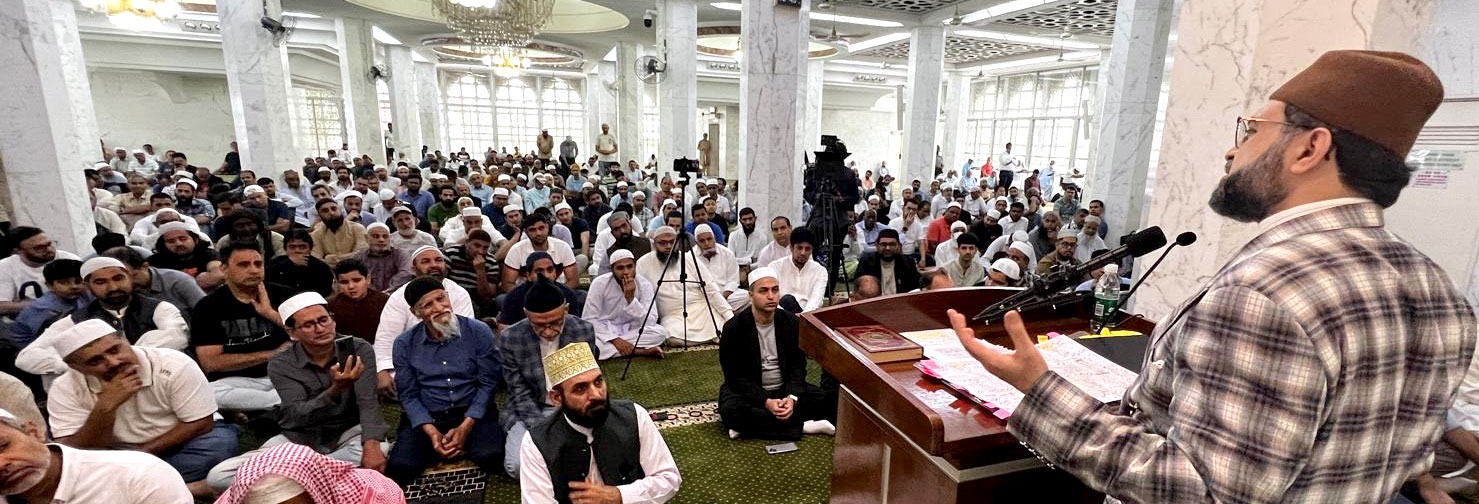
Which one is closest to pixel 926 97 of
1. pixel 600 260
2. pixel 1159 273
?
pixel 600 260

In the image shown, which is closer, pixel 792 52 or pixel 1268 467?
pixel 1268 467

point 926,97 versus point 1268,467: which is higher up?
point 926,97

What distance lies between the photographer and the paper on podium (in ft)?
4.40

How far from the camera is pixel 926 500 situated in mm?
1459

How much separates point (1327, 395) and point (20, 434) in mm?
2915

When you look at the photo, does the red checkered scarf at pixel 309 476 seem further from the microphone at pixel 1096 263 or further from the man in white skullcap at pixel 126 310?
the man in white skullcap at pixel 126 310

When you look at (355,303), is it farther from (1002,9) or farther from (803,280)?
(1002,9)

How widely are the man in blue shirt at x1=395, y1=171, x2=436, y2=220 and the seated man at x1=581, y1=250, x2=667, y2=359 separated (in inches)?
162

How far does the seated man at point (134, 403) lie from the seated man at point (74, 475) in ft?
1.64

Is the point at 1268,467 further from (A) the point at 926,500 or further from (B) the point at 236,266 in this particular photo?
(B) the point at 236,266

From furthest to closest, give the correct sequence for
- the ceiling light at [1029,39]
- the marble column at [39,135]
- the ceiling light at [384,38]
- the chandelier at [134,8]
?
the ceiling light at [384,38] < the ceiling light at [1029,39] < the chandelier at [134,8] < the marble column at [39,135]

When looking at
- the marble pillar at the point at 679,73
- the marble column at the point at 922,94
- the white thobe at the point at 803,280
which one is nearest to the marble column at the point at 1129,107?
the marble column at the point at 922,94

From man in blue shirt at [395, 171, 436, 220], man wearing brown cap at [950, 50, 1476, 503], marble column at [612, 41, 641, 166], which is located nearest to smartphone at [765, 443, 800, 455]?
man wearing brown cap at [950, 50, 1476, 503]

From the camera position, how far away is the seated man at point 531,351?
3172 mm
